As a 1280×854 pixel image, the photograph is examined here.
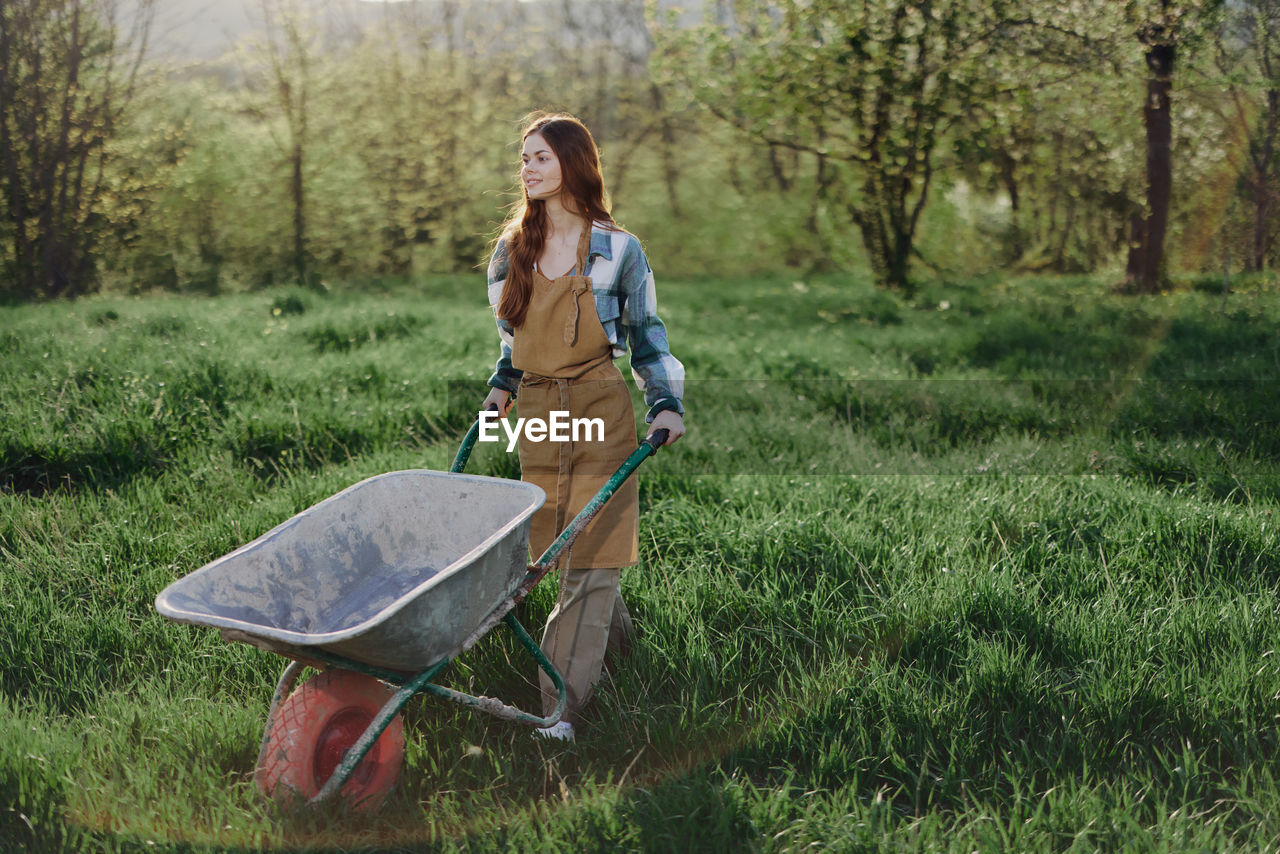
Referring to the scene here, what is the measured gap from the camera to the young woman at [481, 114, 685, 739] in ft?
8.79

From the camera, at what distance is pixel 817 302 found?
1171 cm

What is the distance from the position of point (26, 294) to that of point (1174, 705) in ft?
37.1

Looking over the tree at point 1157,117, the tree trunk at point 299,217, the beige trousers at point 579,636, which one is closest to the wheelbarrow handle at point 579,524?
the beige trousers at point 579,636

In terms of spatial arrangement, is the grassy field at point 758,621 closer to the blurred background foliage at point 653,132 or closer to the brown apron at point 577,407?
the brown apron at point 577,407

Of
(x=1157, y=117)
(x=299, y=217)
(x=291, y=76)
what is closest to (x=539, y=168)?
(x=1157, y=117)

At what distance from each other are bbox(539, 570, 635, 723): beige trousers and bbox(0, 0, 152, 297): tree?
30.5 feet

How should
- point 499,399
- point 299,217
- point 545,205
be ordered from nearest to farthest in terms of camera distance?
point 545,205
point 499,399
point 299,217

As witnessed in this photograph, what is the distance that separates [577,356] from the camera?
2.68m

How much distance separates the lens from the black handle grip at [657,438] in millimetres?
2543

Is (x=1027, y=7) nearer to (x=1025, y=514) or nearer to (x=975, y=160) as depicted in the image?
A: (x=975, y=160)

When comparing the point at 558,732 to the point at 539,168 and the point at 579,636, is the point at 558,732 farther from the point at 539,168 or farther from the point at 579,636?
the point at 539,168

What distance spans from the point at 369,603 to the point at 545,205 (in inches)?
51.0

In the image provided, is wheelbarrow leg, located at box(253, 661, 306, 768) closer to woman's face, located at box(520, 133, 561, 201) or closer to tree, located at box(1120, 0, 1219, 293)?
woman's face, located at box(520, 133, 561, 201)

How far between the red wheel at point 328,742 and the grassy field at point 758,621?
81mm
